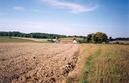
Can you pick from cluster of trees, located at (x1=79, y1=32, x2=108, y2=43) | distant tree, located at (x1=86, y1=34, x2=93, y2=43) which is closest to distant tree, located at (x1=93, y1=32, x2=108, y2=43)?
cluster of trees, located at (x1=79, y1=32, x2=108, y2=43)

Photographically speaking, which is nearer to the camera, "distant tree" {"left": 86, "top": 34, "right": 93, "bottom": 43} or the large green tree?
the large green tree

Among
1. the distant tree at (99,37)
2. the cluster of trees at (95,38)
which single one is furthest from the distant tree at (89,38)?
the distant tree at (99,37)

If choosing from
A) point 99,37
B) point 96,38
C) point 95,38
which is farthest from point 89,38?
point 99,37

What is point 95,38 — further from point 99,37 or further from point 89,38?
point 99,37

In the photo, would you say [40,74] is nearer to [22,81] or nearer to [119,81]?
[22,81]

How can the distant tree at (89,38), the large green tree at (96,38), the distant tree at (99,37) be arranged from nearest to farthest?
the large green tree at (96,38) → the distant tree at (89,38) → the distant tree at (99,37)

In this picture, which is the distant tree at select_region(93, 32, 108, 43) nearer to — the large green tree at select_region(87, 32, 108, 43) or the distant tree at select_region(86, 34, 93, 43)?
the large green tree at select_region(87, 32, 108, 43)

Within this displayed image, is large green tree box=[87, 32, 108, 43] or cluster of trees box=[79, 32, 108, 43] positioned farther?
cluster of trees box=[79, 32, 108, 43]

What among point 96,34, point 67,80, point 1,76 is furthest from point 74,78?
point 96,34

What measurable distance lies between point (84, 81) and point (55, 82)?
68.4 inches

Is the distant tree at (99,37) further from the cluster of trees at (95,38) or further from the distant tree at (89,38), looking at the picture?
the distant tree at (89,38)

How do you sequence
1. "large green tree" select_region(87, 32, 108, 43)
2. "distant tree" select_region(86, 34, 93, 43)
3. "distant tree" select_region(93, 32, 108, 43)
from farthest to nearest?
"distant tree" select_region(93, 32, 108, 43), "distant tree" select_region(86, 34, 93, 43), "large green tree" select_region(87, 32, 108, 43)

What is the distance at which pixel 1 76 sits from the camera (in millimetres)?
13820

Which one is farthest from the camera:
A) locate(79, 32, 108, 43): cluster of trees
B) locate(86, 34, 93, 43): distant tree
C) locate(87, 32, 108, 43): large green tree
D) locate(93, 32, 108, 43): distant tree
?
locate(93, 32, 108, 43): distant tree
